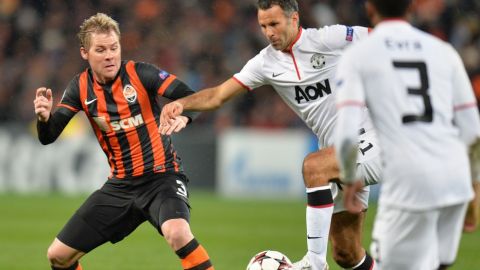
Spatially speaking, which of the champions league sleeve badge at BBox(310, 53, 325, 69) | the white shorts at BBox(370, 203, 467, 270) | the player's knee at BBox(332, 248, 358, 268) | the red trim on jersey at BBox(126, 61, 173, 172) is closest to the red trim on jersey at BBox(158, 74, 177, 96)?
the red trim on jersey at BBox(126, 61, 173, 172)

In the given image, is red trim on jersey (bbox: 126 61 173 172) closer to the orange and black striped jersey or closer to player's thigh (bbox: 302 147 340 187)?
the orange and black striped jersey

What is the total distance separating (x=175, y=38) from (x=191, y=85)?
1.58 meters

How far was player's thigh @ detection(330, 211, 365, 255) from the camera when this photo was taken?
673 centimetres

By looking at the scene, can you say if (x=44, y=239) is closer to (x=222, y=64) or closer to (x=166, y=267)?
(x=166, y=267)

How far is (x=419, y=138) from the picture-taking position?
420 centimetres

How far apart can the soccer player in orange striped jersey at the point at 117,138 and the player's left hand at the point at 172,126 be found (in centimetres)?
25

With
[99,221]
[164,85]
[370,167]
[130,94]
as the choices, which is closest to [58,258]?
[99,221]

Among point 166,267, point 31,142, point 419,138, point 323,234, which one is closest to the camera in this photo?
point 419,138

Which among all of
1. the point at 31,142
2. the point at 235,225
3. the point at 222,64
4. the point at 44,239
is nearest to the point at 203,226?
the point at 235,225

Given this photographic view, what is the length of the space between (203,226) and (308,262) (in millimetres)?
6625

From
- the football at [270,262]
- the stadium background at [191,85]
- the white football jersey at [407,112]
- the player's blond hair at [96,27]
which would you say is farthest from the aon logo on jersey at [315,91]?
the stadium background at [191,85]

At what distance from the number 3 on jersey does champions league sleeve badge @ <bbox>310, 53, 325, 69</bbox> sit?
224 centimetres

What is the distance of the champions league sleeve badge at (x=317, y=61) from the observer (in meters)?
6.45

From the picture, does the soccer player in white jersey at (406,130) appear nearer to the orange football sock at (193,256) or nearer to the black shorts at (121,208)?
the orange football sock at (193,256)
